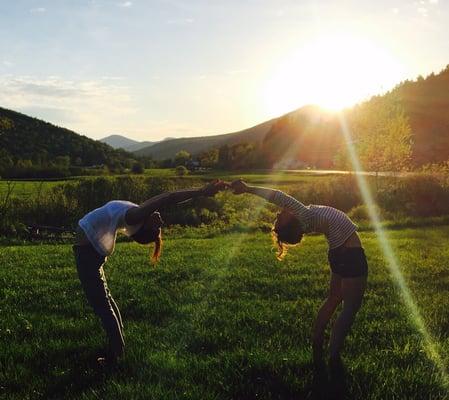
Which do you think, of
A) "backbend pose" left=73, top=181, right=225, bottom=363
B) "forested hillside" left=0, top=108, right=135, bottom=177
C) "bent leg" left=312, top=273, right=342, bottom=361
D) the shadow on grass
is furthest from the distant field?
"forested hillside" left=0, top=108, right=135, bottom=177

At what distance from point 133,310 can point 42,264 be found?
245 inches

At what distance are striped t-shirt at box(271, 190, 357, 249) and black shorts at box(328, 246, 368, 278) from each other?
0.10 m

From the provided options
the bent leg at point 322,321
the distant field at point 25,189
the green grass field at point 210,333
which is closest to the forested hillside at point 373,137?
the distant field at point 25,189

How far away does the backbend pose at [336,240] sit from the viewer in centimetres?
562

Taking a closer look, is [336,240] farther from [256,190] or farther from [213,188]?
[213,188]

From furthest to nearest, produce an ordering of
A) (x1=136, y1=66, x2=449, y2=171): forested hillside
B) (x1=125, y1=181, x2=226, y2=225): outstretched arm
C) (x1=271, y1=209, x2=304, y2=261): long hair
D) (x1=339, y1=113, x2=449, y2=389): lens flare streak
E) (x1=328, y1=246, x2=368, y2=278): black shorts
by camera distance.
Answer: (x1=136, y1=66, x2=449, y2=171): forested hillside, (x1=339, y1=113, x2=449, y2=389): lens flare streak, (x1=271, y1=209, x2=304, y2=261): long hair, (x1=328, y1=246, x2=368, y2=278): black shorts, (x1=125, y1=181, x2=226, y2=225): outstretched arm

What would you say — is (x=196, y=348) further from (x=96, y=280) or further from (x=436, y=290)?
(x=436, y=290)

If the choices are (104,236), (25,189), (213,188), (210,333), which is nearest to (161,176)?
(25,189)

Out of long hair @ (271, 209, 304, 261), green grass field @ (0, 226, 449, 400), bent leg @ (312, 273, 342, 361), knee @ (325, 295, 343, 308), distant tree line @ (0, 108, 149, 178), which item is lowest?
green grass field @ (0, 226, 449, 400)

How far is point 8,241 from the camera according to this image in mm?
22156

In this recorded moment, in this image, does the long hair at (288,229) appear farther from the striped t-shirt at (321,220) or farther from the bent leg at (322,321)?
the bent leg at (322,321)

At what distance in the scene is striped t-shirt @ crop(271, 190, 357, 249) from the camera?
18.5 ft

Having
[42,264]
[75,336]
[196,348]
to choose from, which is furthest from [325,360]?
[42,264]

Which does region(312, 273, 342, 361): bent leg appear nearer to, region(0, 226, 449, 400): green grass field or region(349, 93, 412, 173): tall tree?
region(0, 226, 449, 400): green grass field
